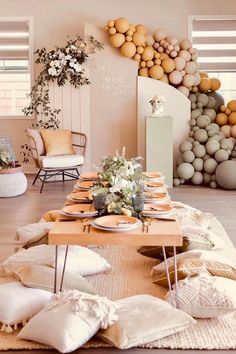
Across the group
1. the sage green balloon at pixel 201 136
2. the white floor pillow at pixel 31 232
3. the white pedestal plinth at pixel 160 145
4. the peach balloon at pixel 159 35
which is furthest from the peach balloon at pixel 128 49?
the white floor pillow at pixel 31 232

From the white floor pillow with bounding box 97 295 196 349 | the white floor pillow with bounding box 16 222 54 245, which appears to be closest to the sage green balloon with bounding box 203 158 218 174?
the white floor pillow with bounding box 16 222 54 245

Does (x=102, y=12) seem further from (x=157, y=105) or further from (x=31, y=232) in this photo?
(x=31, y=232)

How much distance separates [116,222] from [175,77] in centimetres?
479

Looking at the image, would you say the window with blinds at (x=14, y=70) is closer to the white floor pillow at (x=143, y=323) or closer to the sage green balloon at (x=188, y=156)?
the sage green balloon at (x=188, y=156)

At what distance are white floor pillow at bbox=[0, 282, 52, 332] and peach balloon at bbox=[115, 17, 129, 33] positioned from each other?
505cm

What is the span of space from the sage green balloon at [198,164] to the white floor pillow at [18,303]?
14.9ft

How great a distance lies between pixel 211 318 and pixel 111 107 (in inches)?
205

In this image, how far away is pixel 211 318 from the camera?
3.06 meters

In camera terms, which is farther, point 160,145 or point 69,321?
point 160,145

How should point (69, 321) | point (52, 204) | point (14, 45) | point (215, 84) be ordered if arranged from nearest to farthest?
point (69, 321) → point (52, 204) → point (215, 84) → point (14, 45)

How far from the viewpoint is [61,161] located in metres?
7.02

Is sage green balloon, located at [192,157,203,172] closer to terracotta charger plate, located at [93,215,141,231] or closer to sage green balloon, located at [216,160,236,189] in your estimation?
sage green balloon, located at [216,160,236,189]

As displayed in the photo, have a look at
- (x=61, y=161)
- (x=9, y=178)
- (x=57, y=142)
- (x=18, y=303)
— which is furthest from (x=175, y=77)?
(x=18, y=303)

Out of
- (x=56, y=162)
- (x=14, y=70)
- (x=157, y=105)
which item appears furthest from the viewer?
(x=14, y=70)
